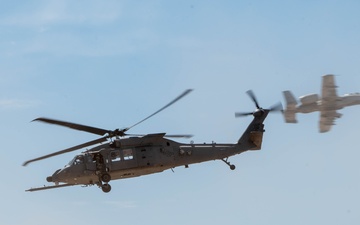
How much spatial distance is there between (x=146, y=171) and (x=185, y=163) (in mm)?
3214

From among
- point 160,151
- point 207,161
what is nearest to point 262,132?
point 207,161

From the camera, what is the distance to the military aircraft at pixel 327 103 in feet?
161

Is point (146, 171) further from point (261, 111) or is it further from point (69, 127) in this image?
point (261, 111)

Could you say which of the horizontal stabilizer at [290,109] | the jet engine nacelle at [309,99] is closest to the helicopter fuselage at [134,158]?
the horizontal stabilizer at [290,109]

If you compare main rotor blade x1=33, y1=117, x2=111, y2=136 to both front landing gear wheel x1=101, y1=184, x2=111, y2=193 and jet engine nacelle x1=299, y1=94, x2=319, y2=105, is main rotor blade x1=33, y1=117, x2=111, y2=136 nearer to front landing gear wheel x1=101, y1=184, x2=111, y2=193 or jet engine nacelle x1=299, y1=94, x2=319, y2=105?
front landing gear wheel x1=101, y1=184, x2=111, y2=193

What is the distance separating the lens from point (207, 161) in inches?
2009

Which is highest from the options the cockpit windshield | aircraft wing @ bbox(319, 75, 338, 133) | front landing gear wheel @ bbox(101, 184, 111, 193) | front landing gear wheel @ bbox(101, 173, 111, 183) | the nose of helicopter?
aircraft wing @ bbox(319, 75, 338, 133)

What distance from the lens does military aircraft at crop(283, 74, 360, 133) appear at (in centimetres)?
4894

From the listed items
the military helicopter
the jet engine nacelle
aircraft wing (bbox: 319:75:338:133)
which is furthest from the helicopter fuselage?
aircraft wing (bbox: 319:75:338:133)

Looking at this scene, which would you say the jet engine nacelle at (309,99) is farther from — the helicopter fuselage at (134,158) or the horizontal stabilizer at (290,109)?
the helicopter fuselage at (134,158)

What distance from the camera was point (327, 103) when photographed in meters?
49.3

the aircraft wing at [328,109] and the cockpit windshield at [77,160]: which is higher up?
the aircraft wing at [328,109]

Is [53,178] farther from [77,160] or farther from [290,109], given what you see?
[290,109]

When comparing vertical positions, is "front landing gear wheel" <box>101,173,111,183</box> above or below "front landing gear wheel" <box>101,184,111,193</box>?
above
